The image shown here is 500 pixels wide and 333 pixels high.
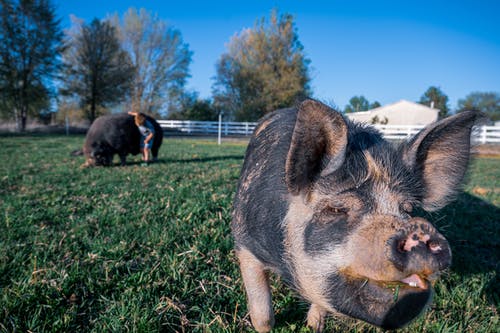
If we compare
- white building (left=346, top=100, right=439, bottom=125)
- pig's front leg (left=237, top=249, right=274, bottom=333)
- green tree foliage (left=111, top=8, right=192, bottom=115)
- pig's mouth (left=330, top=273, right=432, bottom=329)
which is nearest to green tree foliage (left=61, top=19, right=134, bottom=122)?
green tree foliage (left=111, top=8, right=192, bottom=115)

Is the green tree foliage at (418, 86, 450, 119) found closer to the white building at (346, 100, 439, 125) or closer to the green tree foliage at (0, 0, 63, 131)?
the white building at (346, 100, 439, 125)

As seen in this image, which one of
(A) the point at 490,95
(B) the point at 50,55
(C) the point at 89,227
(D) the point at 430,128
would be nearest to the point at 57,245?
(C) the point at 89,227

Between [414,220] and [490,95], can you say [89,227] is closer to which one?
[414,220]

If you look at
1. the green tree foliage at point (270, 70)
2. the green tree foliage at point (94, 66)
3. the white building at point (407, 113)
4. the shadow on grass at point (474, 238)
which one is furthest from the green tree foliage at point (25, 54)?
the white building at point (407, 113)

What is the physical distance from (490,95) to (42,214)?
9556cm

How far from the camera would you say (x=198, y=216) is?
4145mm

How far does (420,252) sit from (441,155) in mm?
989

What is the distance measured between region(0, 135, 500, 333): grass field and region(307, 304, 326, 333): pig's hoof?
0.10 metres

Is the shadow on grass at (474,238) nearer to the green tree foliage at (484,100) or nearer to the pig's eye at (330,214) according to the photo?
the pig's eye at (330,214)

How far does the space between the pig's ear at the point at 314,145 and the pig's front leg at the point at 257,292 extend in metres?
0.79

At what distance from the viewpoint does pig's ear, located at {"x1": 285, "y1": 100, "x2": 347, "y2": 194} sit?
166 centimetres

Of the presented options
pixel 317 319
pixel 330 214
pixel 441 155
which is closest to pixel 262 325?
pixel 317 319

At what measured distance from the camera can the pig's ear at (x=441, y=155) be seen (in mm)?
1859

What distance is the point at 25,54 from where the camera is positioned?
27.3 meters
